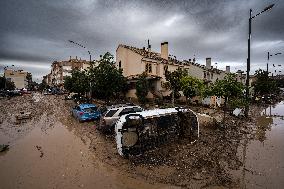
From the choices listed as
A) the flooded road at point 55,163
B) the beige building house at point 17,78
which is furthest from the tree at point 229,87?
the beige building house at point 17,78

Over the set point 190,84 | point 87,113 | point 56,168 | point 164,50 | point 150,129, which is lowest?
point 56,168

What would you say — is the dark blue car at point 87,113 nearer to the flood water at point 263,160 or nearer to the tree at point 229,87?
the tree at point 229,87

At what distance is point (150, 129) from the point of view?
1234 centimetres

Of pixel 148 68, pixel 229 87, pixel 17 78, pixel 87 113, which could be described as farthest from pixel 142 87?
pixel 17 78

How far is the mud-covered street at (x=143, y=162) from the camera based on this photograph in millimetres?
9672

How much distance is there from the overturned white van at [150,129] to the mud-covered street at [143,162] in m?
0.46

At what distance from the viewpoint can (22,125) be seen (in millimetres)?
22188

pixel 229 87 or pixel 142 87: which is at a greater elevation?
pixel 142 87

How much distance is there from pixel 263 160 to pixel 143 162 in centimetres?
614

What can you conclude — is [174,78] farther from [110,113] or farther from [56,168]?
[56,168]

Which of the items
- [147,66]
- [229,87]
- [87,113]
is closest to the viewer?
[229,87]

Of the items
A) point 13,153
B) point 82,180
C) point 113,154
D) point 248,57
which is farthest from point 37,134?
point 248,57

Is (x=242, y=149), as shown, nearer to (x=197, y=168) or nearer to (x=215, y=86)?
(x=197, y=168)

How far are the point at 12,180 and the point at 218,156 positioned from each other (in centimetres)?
973
